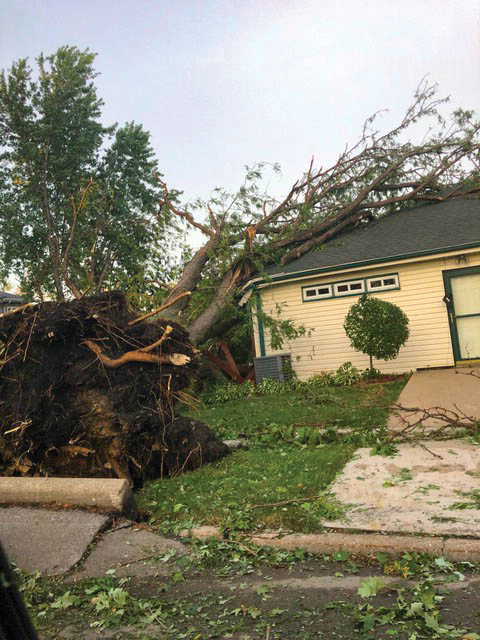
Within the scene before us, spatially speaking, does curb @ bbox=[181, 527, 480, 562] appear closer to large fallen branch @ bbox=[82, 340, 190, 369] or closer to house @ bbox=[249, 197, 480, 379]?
large fallen branch @ bbox=[82, 340, 190, 369]

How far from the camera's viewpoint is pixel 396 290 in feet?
47.3

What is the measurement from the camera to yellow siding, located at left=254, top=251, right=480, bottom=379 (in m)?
14.0

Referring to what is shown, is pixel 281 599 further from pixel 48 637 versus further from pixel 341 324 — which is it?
pixel 341 324

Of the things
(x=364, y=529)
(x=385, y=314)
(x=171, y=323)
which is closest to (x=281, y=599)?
(x=364, y=529)

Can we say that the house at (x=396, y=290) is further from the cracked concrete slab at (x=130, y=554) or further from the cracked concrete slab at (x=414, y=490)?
the cracked concrete slab at (x=130, y=554)

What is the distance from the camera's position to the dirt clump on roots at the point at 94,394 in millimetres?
5977

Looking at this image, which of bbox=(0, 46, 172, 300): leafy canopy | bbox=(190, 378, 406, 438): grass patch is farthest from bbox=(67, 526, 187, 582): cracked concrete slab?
bbox=(0, 46, 172, 300): leafy canopy

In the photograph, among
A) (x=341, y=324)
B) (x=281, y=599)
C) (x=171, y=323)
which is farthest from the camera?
(x=341, y=324)

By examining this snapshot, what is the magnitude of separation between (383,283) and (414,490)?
10.2 meters

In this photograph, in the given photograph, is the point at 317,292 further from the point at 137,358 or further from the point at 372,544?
the point at 372,544

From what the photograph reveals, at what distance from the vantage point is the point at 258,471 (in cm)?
599

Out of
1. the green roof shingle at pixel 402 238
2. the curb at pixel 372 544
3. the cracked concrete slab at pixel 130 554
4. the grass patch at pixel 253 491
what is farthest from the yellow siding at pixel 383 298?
the cracked concrete slab at pixel 130 554

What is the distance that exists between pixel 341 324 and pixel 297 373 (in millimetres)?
1757

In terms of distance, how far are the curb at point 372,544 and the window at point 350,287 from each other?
11.1 metres
